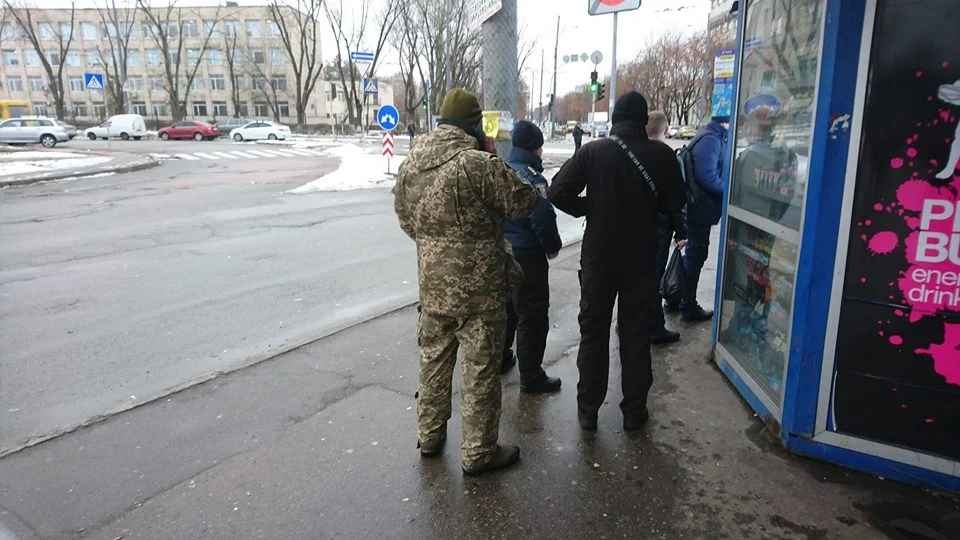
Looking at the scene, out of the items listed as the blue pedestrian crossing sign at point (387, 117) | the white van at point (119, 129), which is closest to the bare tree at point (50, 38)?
the white van at point (119, 129)

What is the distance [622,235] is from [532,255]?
66cm

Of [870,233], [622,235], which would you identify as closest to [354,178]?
[622,235]

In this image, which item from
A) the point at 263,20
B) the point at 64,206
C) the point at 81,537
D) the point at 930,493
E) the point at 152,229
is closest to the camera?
the point at 81,537

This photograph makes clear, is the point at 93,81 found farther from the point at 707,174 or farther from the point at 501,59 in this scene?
the point at 707,174

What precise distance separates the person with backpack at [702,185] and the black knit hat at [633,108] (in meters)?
1.65

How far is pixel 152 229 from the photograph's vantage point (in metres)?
10.4

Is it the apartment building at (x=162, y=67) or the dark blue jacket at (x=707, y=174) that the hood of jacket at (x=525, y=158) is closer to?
the dark blue jacket at (x=707, y=174)

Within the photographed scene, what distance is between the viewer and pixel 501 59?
563cm

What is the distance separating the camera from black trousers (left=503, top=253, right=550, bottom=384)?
389cm

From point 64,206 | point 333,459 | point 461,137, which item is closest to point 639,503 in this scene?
point 333,459

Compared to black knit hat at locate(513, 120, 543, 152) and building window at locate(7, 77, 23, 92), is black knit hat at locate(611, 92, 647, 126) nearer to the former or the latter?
black knit hat at locate(513, 120, 543, 152)

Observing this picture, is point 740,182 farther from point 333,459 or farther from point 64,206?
point 64,206

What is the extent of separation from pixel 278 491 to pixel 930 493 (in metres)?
3.11

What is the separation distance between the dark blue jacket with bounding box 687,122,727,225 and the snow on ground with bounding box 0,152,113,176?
2057 centimetres
